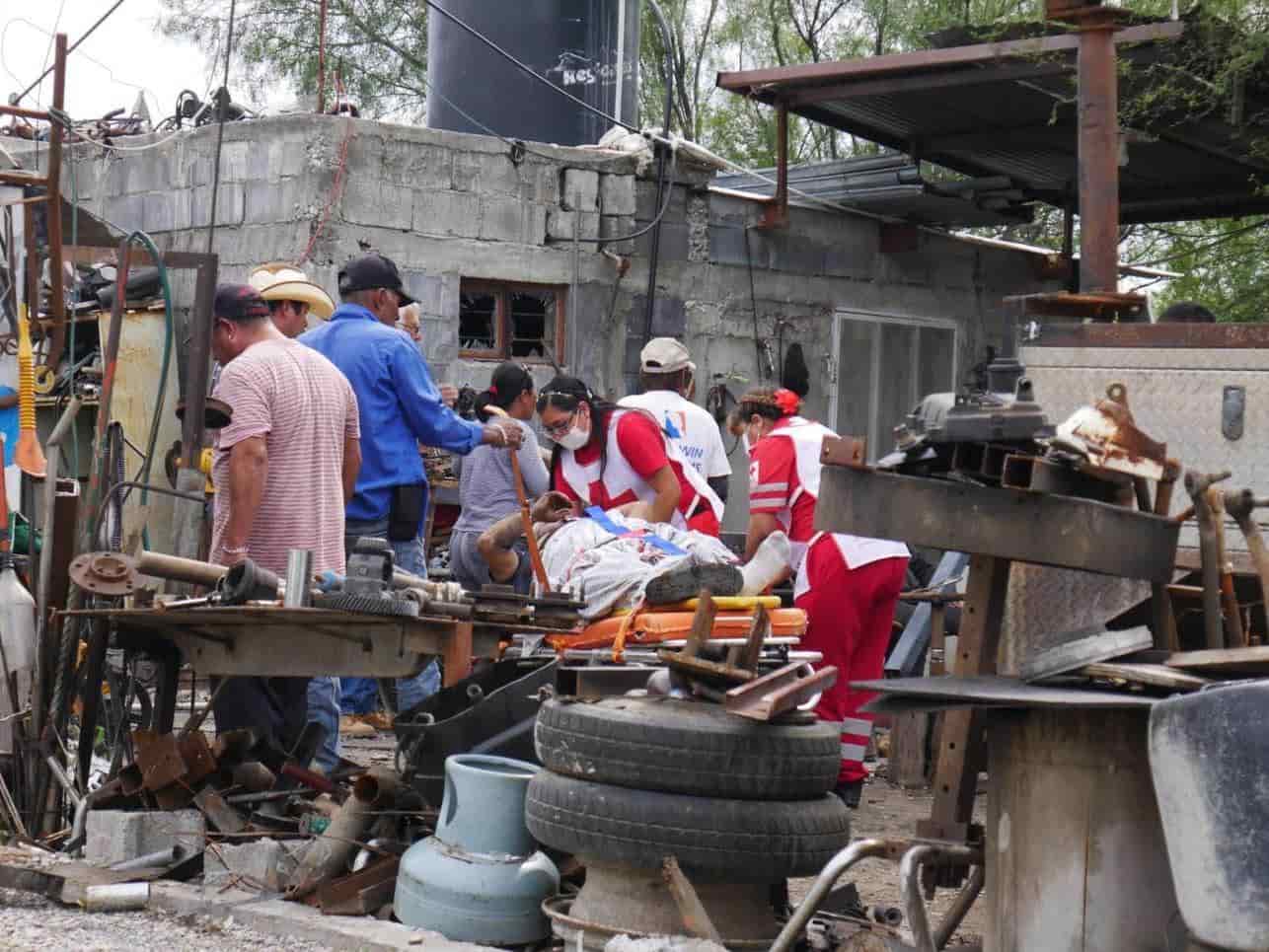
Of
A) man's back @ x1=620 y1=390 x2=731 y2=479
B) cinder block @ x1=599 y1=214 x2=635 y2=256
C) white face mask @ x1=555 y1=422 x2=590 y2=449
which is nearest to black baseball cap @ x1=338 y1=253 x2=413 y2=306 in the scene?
white face mask @ x1=555 y1=422 x2=590 y2=449

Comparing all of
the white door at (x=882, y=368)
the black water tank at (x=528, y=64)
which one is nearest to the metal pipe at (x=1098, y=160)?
the white door at (x=882, y=368)

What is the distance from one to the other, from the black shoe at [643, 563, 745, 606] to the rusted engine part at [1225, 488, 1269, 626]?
2389 millimetres

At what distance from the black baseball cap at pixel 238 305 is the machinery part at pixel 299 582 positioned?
1727mm

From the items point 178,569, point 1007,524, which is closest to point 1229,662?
point 1007,524

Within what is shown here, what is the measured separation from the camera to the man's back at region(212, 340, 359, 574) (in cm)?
724

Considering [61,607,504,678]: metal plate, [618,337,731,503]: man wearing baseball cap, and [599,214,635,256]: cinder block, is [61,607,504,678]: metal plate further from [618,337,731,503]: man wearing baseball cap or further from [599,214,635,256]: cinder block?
[599,214,635,256]: cinder block

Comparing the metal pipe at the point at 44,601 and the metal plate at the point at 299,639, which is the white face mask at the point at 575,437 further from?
the metal pipe at the point at 44,601

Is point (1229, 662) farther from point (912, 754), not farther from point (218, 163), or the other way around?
point (218, 163)

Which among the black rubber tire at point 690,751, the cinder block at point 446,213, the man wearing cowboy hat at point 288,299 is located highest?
the cinder block at point 446,213

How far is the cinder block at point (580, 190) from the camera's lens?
1295cm

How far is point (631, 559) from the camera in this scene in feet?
23.3

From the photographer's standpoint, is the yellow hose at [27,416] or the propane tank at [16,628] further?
the yellow hose at [27,416]

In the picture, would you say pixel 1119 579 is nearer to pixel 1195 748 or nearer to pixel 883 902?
pixel 1195 748

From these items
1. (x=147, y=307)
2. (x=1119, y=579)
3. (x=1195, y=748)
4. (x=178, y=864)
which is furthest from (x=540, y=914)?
(x=147, y=307)
